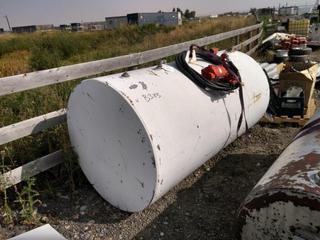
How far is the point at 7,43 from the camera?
1216 inches

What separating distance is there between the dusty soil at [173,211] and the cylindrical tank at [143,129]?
0.17 metres

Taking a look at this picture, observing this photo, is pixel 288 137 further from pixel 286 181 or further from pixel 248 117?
pixel 286 181

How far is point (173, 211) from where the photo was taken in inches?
123

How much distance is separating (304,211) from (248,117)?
2.26m

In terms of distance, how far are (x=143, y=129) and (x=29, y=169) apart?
1344 millimetres

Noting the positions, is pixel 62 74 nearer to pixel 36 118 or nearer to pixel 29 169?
pixel 36 118

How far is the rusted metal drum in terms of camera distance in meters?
1.87

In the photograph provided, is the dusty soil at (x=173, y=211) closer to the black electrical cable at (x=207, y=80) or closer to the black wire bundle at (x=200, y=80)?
the black electrical cable at (x=207, y=80)

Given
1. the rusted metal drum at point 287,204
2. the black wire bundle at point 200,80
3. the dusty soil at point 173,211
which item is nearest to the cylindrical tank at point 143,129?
the black wire bundle at point 200,80

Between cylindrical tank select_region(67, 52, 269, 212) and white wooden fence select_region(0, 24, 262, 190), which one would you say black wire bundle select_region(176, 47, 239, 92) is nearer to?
cylindrical tank select_region(67, 52, 269, 212)

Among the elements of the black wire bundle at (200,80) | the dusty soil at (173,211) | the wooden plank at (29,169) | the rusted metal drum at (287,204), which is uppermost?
the black wire bundle at (200,80)

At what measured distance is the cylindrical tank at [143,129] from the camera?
2.67 metres

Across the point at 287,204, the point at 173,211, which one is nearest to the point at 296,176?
the point at 287,204

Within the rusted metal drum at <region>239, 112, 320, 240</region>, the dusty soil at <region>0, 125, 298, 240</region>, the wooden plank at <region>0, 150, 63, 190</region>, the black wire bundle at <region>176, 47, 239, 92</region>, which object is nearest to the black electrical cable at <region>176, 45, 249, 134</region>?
the black wire bundle at <region>176, 47, 239, 92</region>
